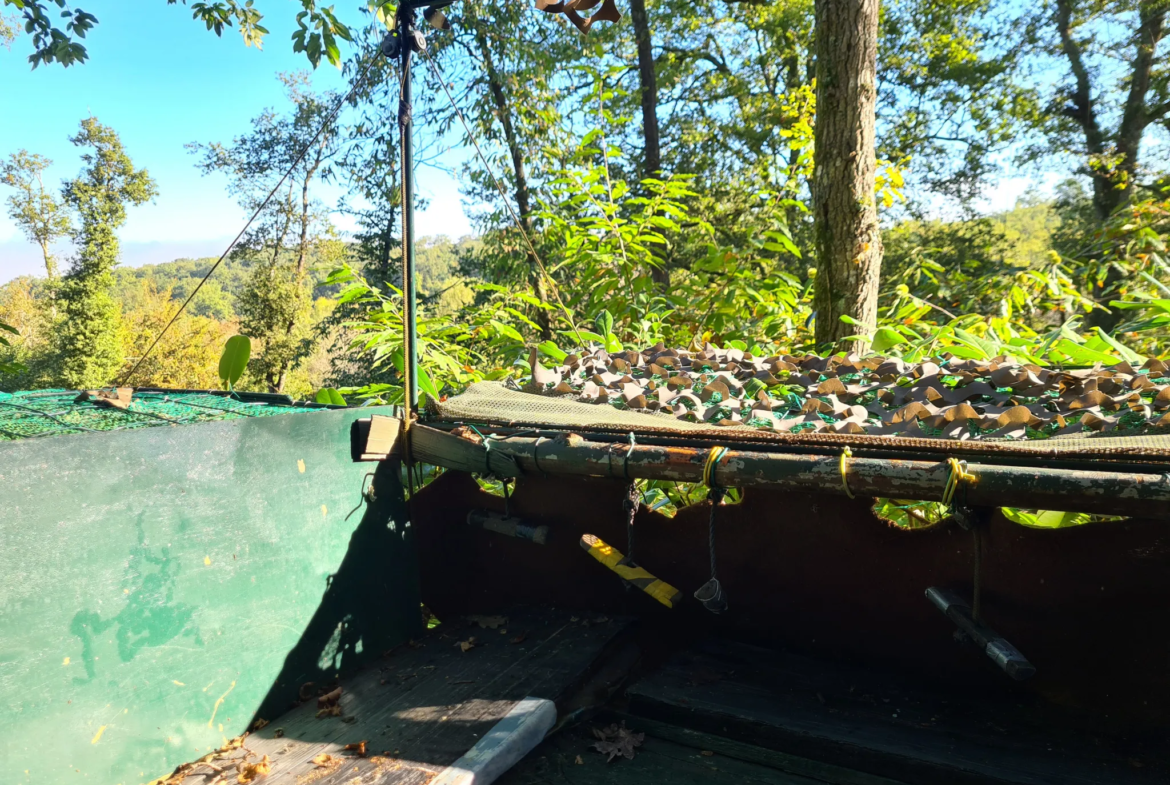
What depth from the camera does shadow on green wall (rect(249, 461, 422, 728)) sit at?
193 centimetres

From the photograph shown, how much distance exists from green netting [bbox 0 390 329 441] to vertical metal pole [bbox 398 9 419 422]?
12.1 inches

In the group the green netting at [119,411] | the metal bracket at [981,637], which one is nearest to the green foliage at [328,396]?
the green netting at [119,411]

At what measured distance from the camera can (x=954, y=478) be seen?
4.09 feet

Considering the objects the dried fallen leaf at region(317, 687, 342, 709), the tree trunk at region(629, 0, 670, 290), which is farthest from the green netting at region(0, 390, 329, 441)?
the tree trunk at region(629, 0, 670, 290)

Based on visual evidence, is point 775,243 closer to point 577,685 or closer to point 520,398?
point 520,398

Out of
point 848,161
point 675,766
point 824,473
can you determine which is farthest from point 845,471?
point 848,161

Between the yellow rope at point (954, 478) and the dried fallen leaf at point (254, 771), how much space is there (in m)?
1.55

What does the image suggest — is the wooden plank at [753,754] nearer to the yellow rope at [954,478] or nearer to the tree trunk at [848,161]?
the yellow rope at [954,478]

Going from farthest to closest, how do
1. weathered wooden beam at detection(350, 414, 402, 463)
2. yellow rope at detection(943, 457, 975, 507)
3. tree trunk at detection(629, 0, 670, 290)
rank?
tree trunk at detection(629, 0, 670, 290)
weathered wooden beam at detection(350, 414, 402, 463)
yellow rope at detection(943, 457, 975, 507)

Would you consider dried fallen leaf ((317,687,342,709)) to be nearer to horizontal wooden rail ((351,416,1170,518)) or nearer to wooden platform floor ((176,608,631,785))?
wooden platform floor ((176,608,631,785))

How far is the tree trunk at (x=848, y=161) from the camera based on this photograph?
3684 mm

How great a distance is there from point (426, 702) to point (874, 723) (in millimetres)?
1085

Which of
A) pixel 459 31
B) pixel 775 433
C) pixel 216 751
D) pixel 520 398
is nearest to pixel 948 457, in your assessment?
pixel 775 433

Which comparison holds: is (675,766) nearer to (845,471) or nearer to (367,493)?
(845,471)
